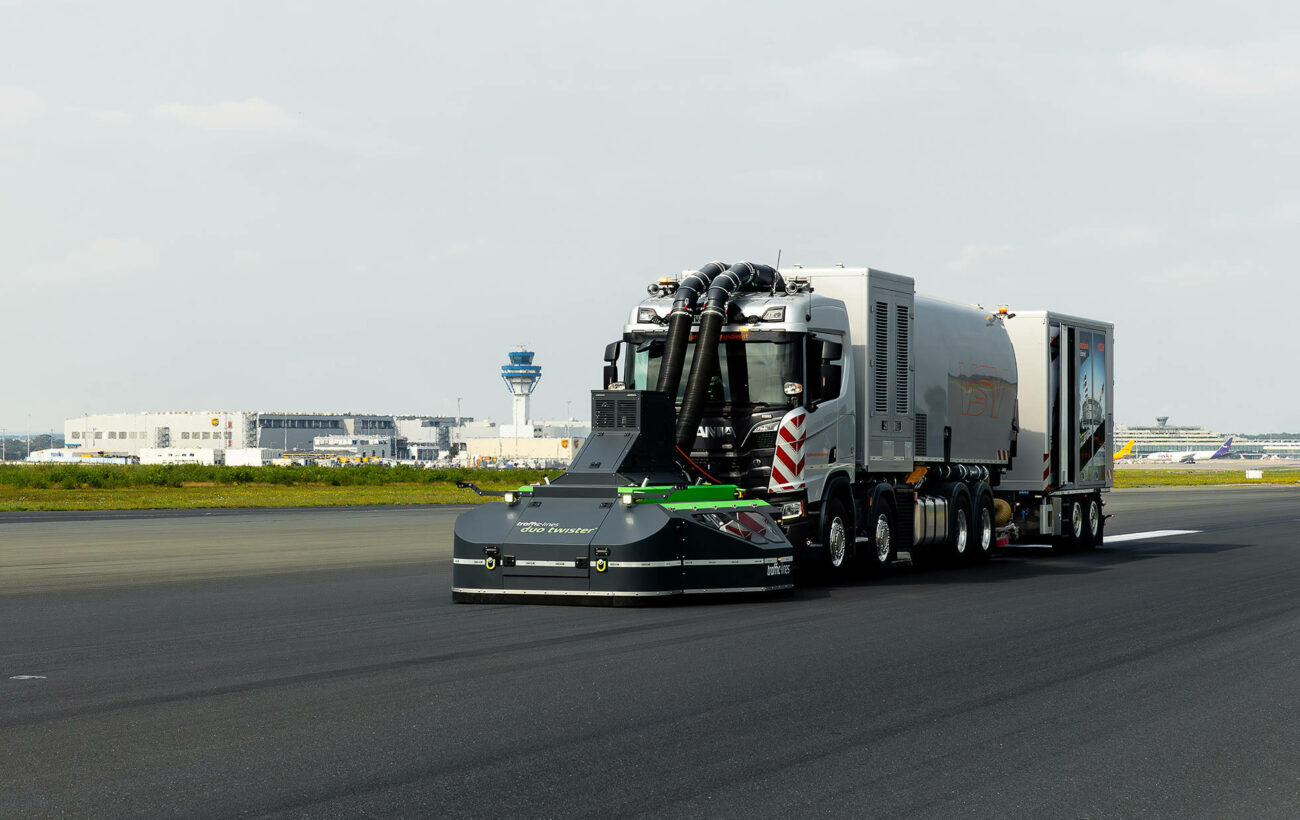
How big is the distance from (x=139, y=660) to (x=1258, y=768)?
804 centimetres

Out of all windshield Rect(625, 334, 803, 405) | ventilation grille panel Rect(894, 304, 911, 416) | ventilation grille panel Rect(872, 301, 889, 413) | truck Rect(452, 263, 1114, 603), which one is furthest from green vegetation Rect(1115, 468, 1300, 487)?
windshield Rect(625, 334, 803, 405)

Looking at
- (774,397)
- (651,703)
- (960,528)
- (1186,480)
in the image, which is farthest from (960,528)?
(1186,480)

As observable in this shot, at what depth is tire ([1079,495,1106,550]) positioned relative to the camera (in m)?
27.2

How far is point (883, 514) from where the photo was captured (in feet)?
65.6

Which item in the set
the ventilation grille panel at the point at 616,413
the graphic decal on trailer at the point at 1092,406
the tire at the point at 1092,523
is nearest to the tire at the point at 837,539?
the ventilation grille panel at the point at 616,413

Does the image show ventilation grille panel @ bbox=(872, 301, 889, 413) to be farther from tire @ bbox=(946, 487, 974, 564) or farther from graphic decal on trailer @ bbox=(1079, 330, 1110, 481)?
graphic decal on trailer @ bbox=(1079, 330, 1110, 481)

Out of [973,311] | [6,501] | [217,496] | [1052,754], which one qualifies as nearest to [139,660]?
[1052,754]

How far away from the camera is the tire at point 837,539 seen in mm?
18078

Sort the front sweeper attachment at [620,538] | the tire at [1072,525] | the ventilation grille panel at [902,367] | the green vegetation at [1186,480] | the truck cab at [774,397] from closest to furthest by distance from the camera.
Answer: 1. the front sweeper attachment at [620,538]
2. the truck cab at [774,397]
3. the ventilation grille panel at [902,367]
4. the tire at [1072,525]
5. the green vegetation at [1186,480]

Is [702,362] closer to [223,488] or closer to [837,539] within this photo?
[837,539]

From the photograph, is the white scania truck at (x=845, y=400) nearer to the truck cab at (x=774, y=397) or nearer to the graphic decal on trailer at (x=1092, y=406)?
the truck cab at (x=774, y=397)

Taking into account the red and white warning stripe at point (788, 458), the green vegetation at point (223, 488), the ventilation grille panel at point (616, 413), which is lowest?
the green vegetation at point (223, 488)

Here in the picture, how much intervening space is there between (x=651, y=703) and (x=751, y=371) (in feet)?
30.2

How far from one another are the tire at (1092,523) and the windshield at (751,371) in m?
11.7
